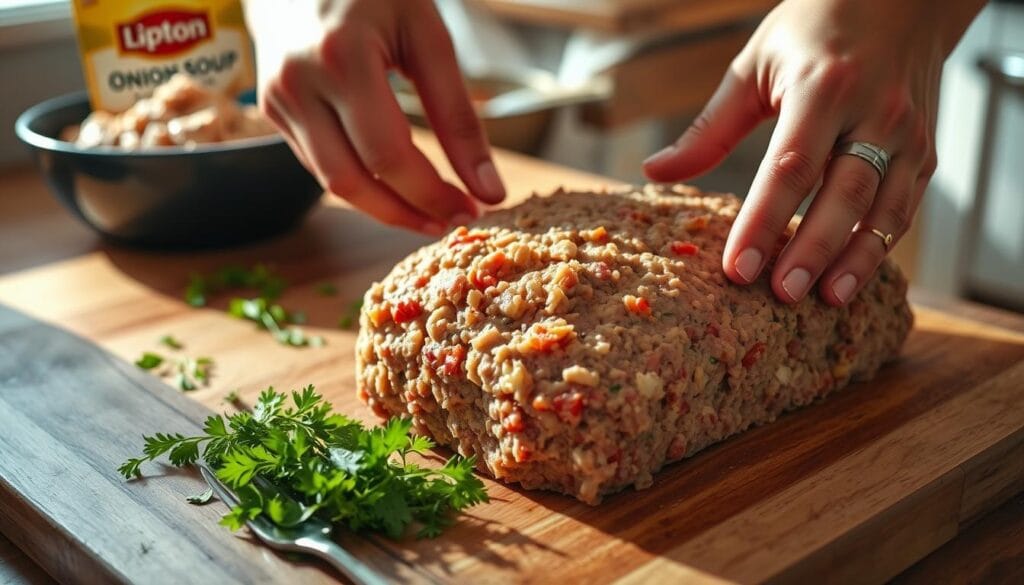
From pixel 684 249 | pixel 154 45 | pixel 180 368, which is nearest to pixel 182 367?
pixel 180 368

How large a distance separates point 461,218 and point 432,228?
0.31ft

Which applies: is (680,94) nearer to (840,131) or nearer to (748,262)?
(840,131)

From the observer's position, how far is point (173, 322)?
69.4 inches

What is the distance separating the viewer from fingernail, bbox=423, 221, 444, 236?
1.74 m

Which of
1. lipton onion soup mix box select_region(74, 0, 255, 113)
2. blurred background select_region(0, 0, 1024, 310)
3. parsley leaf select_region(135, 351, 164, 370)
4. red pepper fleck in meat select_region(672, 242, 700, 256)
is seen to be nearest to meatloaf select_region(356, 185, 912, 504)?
red pepper fleck in meat select_region(672, 242, 700, 256)

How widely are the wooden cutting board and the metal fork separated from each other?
2 cm

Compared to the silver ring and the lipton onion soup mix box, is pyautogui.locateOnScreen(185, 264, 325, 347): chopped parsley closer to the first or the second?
the lipton onion soup mix box

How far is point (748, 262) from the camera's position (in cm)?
132

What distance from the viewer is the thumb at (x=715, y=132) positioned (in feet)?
5.08

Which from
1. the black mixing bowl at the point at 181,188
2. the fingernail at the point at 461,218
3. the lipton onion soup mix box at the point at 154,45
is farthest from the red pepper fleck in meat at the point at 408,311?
the lipton onion soup mix box at the point at 154,45

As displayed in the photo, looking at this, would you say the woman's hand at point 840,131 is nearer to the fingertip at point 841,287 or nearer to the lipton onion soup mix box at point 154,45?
the fingertip at point 841,287

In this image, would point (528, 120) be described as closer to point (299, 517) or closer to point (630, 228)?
point (630, 228)

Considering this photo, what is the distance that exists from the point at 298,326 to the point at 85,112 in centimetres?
84

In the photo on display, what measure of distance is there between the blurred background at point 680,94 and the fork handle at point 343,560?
189cm
